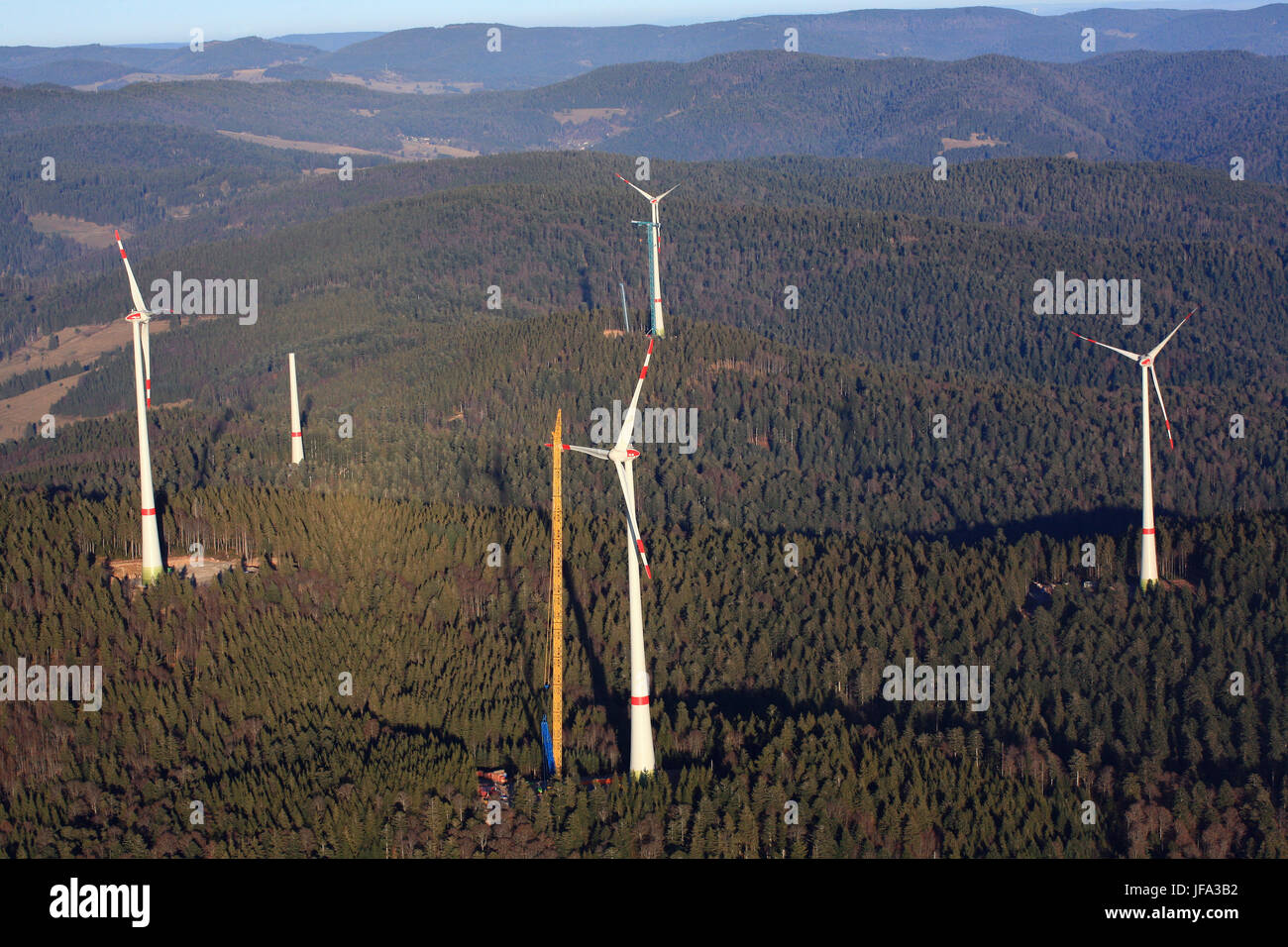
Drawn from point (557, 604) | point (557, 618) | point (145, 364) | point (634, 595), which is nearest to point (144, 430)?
point (145, 364)

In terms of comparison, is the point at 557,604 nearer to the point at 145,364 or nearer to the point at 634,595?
the point at 634,595

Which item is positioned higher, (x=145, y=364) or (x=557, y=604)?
→ (x=145, y=364)

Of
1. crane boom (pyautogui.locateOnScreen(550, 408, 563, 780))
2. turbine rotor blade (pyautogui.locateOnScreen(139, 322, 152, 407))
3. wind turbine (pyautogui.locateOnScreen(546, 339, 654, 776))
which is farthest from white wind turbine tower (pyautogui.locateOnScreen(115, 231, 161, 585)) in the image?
wind turbine (pyautogui.locateOnScreen(546, 339, 654, 776))

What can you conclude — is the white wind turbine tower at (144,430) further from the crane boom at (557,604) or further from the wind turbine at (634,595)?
the wind turbine at (634,595)

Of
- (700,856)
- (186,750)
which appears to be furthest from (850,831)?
(186,750)

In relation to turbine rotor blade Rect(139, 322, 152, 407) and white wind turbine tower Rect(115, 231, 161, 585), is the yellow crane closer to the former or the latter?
turbine rotor blade Rect(139, 322, 152, 407)

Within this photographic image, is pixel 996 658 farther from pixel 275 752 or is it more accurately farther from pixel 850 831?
pixel 275 752
